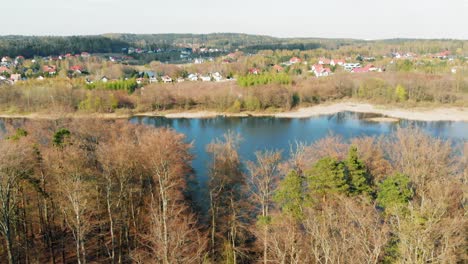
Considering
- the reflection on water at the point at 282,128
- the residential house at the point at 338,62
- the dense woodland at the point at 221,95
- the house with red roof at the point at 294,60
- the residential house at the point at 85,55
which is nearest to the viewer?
the reflection on water at the point at 282,128

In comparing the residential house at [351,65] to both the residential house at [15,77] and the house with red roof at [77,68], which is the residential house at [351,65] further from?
the residential house at [15,77]

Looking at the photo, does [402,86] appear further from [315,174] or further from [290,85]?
[315,174]

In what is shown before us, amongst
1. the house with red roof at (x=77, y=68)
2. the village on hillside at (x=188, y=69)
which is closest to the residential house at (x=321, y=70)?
the village on hillside at (x=188, y=69)

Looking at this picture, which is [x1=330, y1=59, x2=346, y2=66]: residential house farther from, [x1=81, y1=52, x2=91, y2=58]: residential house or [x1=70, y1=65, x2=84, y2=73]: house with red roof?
[x1=81, y1=52, x2=91, y2=58]: residential house

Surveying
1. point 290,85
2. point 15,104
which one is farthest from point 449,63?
point 15,104

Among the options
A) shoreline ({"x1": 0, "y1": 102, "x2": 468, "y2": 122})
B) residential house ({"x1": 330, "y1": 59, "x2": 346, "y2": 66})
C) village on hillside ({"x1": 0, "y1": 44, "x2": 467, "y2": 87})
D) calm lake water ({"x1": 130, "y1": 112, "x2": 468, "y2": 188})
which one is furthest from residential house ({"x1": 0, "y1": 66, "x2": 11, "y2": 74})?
residential house ({"x1": 330, "y1": 59, "x2": 346, "y2": 66})
